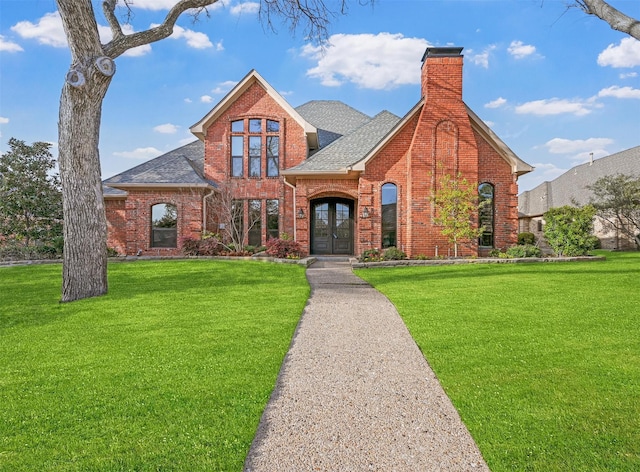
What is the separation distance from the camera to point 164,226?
54.4 ft

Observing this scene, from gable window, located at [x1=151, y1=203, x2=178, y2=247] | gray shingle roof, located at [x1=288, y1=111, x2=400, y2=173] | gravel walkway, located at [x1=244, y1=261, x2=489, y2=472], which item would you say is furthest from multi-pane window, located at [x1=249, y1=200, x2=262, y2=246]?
gravel walkway, located at [x1=244, y1=261, x2=489, y2=472]

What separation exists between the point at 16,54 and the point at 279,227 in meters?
10.9

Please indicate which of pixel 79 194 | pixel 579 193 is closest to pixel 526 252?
pixel 79 194

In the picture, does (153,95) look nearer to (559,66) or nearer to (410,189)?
(410,189)

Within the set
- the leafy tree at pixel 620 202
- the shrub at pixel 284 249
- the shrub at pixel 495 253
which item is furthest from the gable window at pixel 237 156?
the leafy tree at pixel 620 202

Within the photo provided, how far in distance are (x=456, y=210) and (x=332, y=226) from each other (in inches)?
219

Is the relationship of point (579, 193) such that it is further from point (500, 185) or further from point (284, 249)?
point (284, 249)

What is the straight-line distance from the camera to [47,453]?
218 cm

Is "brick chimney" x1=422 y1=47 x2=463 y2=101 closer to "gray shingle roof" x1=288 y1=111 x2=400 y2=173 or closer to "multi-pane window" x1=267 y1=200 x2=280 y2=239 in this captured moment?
"gray shingle roof" x1=288 y1=111 x2=400 y2=173

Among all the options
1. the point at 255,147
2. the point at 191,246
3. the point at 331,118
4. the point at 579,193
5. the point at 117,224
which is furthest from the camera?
the point at 579,193

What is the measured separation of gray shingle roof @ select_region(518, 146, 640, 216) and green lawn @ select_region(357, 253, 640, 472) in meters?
20.7

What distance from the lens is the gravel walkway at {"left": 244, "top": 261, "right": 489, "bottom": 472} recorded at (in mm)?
2150

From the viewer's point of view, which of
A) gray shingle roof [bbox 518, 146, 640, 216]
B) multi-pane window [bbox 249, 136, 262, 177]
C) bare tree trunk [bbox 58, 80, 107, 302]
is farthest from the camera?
gray shingle roof [bbox 518, 146, 640, 216]

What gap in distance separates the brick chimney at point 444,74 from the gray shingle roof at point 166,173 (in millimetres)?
10180
